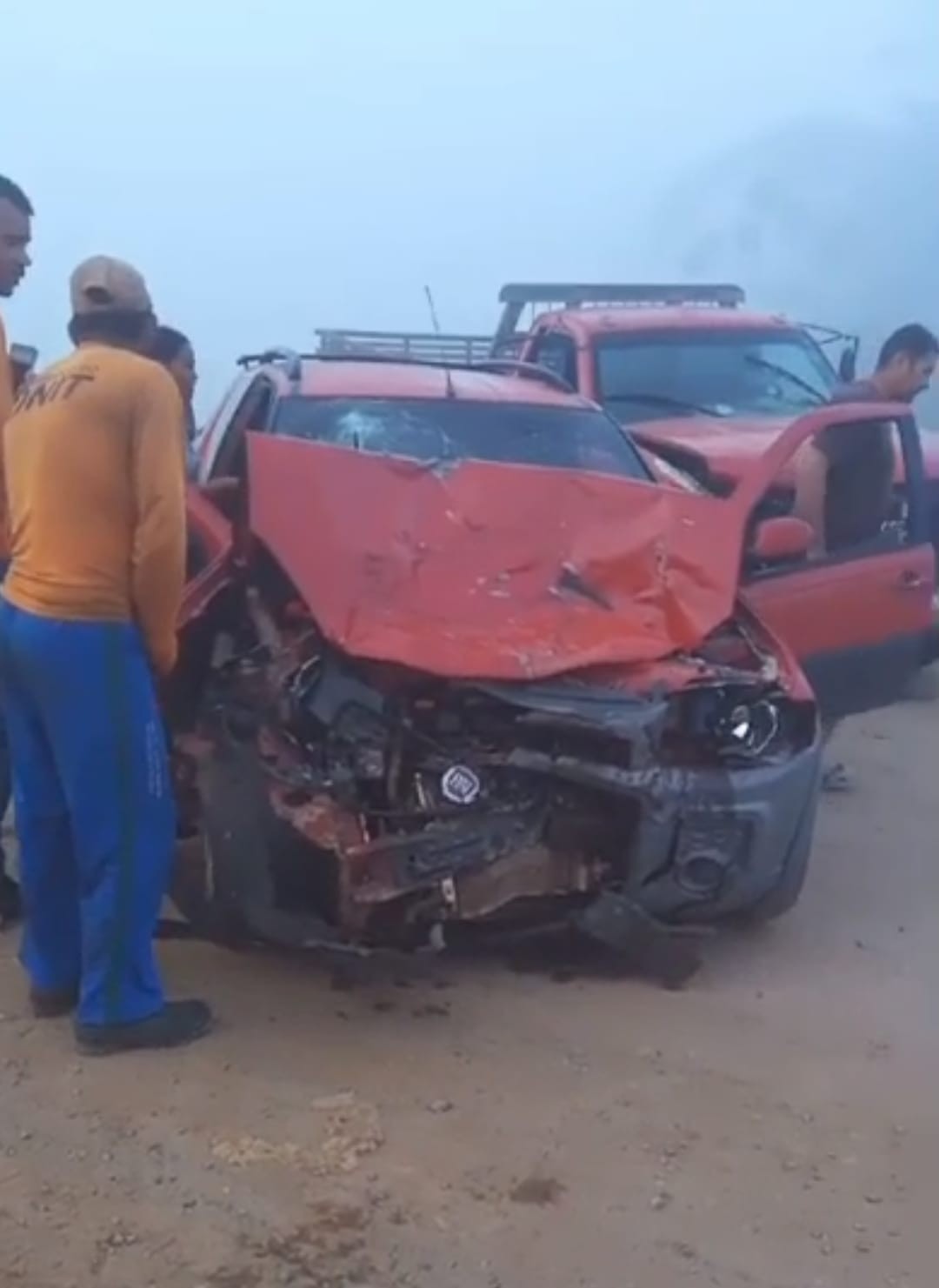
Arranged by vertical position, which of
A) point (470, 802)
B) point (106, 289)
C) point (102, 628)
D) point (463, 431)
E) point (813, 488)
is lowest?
point (470, 802)

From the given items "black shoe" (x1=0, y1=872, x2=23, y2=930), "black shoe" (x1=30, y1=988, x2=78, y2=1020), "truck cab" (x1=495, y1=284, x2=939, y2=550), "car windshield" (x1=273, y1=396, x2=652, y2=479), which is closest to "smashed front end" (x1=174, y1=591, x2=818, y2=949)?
"black shoe" (x1=30, y1=988, x2=78, y2=1020)

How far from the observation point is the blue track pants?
461 centimetres

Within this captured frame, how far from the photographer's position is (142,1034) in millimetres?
4801

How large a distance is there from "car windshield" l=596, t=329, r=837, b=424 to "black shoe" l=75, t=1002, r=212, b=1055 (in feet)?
18.7

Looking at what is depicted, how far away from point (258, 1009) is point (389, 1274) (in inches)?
57.3

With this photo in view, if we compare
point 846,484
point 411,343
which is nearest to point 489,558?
point 846,484

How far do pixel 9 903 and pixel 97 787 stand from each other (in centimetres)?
136

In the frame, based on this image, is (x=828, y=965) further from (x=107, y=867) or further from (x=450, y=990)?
(x=107, y=867)

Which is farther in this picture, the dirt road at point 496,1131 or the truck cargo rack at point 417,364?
the truck cargo rack at point 417,364

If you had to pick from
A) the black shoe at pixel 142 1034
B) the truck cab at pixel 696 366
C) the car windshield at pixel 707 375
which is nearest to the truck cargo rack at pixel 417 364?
the truck cab at pixel 696 366

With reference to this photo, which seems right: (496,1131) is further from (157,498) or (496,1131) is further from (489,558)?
(489,558)

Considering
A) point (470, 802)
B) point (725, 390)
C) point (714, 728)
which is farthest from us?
point (725, 390)

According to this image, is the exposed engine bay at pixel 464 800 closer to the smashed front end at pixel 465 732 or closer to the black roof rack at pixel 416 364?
the smashed front end at pixel 465 732

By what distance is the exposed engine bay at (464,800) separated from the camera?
16.2 feet
